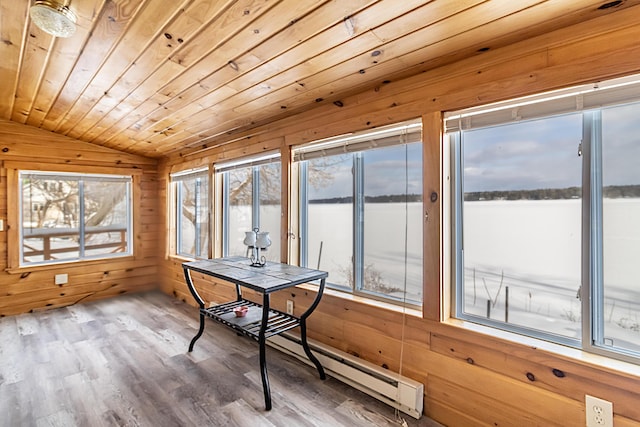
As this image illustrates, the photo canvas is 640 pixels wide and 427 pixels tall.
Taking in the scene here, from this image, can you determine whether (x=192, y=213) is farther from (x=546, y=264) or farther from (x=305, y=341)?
(x=546, y=264)

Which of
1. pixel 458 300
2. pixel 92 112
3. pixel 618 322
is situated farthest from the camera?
pixel 92 112

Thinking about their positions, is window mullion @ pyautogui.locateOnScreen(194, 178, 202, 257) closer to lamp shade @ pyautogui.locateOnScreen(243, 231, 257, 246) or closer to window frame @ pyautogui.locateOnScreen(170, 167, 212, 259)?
window frame @ pyautogui.locateOnScreen(170, 167, 212, 259)

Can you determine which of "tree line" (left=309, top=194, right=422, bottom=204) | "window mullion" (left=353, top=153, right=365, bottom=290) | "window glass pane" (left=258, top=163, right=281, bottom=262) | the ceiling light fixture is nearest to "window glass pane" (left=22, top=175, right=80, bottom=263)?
"window glass pane" (left=258, top=163, right=281, bottom=262)

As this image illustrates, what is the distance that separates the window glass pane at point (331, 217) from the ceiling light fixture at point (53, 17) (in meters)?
1.79

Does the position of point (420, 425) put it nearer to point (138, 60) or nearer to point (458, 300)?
point (458, 300)

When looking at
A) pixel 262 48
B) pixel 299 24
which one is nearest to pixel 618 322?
pixel 299 24

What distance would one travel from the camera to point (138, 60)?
6.43 feet

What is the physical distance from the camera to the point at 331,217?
8.80ft

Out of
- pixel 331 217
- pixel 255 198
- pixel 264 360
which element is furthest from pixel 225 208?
pixel 264 360

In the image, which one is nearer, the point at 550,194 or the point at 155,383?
the point at 550,194

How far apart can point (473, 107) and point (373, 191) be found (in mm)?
900

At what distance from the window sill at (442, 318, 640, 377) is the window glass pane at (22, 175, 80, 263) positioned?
16.4 feet

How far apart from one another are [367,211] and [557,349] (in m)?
1.39

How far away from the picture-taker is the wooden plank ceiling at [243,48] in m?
1.39
